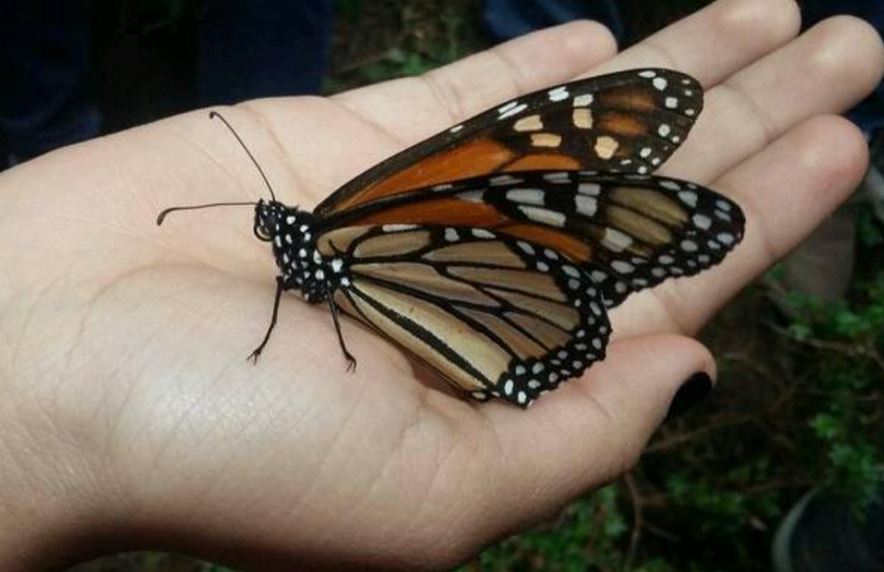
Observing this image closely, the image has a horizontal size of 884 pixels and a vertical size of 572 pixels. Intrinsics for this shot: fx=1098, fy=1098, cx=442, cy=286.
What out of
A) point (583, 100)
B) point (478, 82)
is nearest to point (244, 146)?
point (583, 100)

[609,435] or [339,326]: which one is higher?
[339,326]

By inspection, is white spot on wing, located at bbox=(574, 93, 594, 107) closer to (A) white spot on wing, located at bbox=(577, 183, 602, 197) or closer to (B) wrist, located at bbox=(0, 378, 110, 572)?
(A) white spot on wing, located at bbox=(577, 183, 602, 197)

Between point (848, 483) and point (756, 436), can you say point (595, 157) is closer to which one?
point (848, 483)

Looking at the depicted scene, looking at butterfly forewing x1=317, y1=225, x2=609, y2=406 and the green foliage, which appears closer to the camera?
butterfly forewing x1=317, y1=225, x2=609, y2=406

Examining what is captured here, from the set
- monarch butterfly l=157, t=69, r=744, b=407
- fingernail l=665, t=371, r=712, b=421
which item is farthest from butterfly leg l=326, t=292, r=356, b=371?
fingernail l=665, t=371, r=712, b=421

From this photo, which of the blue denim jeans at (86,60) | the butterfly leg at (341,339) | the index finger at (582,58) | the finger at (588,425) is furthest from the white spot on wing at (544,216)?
the blue denim jeans at (86,60)

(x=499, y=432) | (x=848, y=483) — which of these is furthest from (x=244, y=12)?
(x=848, y=483)

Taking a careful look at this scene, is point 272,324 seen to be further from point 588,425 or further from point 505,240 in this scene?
point 588,425
